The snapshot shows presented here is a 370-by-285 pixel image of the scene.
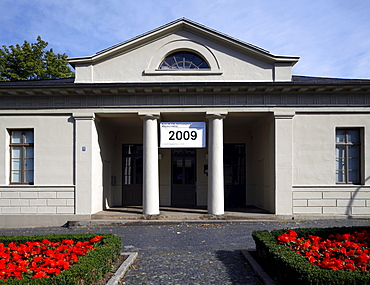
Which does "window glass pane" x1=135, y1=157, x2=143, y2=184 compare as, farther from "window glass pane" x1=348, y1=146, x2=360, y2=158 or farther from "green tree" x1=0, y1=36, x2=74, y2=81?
"green tree" x1=0, y1=36, x2=74, y2=81

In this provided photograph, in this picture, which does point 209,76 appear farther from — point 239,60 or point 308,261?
point 308,261

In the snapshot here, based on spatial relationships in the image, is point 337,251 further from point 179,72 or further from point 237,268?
point 179,72

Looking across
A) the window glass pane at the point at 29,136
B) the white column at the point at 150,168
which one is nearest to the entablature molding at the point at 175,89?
the white column at the point at 150,168

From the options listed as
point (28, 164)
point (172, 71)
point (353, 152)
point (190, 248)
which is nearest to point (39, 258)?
point (190, 248)

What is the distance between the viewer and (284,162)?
1268 cm

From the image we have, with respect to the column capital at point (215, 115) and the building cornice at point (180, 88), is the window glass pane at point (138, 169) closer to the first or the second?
the building cornice at point (180, 88)

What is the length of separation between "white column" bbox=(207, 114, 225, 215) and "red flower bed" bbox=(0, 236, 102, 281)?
6.30 m

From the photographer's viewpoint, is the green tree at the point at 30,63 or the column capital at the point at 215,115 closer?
the column capital at the point at 215,115

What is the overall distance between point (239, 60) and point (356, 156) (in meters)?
6.00

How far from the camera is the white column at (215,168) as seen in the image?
12.7 meters

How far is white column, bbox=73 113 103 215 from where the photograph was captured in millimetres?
12586

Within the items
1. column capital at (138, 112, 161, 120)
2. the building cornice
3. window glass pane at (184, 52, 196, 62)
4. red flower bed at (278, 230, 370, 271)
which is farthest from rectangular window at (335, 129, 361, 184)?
column capital at (138, 112, 161, 120)

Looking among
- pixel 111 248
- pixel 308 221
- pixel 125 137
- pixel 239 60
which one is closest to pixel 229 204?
pixel 308 221

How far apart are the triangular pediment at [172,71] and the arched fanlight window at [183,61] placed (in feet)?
0.95
